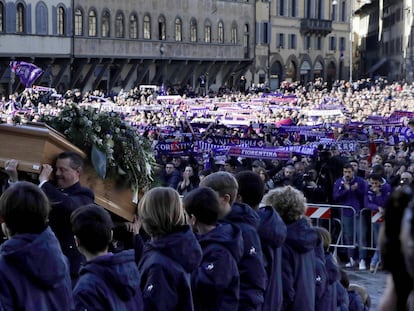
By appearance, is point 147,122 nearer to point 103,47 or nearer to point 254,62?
point 103,47

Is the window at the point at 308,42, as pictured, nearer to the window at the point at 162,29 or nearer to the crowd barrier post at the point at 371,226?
the window at the point at 162,29

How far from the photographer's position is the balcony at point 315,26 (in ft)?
251

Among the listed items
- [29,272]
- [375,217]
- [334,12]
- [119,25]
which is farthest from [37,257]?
[334,12]

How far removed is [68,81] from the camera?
169ft

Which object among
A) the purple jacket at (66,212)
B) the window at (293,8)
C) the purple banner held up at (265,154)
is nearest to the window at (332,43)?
the window at (293,8)

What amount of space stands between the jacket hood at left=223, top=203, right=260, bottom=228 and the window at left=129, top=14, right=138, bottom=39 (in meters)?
50.6

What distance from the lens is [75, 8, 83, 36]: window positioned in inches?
2037

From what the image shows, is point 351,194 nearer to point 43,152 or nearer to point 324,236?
point 324,236

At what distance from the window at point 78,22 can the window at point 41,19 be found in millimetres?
2380

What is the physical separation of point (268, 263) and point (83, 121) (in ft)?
5.10

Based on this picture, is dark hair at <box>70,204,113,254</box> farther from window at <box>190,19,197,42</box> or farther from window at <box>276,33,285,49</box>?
window at <box>276,33,285,49</box>

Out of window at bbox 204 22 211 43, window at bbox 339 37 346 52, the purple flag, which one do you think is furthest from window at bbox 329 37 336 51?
the purple flag

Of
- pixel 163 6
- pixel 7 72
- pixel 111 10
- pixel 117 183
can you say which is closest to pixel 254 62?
pixel 163 6

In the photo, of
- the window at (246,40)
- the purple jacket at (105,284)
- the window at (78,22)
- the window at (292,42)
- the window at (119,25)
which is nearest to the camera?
the purple jacket at (105,284)
